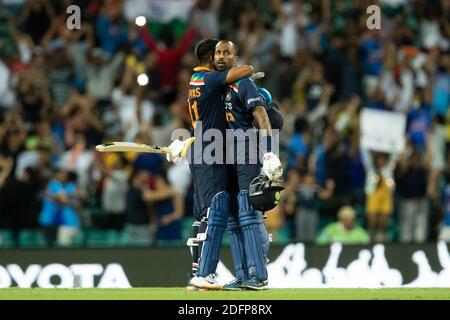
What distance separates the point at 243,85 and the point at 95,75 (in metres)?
7.94

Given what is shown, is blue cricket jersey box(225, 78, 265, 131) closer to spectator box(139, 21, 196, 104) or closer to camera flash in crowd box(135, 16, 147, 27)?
spectator box(139, 21, 196, 104)

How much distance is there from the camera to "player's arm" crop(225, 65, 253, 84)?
10281 millimetres

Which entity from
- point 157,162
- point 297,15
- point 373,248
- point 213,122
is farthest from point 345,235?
point 213,122

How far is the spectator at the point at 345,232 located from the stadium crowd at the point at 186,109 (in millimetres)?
21

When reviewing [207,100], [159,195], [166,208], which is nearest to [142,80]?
[159,195]

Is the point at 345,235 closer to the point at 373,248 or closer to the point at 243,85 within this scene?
the point at 373,248

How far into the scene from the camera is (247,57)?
18172 mm

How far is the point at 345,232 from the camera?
15.9 metres

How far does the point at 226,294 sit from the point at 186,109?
298 inches

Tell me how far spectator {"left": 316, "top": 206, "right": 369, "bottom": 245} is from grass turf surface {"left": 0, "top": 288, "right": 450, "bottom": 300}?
4465mm

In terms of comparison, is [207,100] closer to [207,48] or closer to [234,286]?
[207,48]

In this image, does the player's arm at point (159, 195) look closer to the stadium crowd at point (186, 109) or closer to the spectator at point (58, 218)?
the stadium crowd at point (186, 109)

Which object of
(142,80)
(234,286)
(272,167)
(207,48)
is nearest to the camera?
(272,167)
